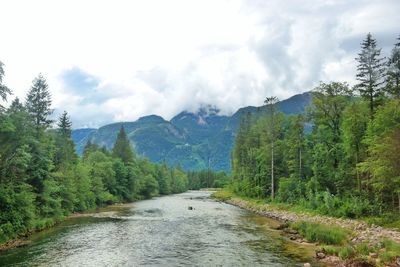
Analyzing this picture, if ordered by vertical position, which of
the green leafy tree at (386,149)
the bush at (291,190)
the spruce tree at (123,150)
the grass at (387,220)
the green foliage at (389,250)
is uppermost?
the spruce tree at (123,150)

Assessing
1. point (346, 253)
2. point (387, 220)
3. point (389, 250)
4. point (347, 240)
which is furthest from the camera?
point (387, 220)

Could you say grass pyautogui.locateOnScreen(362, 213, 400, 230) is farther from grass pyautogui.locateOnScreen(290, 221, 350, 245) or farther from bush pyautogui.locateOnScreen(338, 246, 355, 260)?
bush pyautogui.locateOnScreen(338, 246, 355, 260)

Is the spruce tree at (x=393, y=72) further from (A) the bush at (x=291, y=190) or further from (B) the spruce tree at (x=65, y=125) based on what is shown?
(B) the spruce tree at (x=65, y=125)

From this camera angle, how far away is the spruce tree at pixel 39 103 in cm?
6062

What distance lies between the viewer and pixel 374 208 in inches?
1777

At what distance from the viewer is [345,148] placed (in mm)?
53656

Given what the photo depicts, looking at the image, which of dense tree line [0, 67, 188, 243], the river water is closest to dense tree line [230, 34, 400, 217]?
the river water

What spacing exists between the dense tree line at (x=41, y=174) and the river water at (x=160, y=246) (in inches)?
130

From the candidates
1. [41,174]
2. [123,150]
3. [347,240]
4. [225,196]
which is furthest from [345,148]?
[123,150]

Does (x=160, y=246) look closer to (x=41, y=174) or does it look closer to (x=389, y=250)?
(x=389, y=250)

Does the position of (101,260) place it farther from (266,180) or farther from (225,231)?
(266,180)

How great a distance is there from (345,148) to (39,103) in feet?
153

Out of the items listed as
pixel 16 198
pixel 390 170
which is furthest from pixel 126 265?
pixel 390 170

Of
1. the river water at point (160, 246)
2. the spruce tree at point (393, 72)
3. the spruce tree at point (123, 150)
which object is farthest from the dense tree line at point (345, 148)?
the spruce tree at point (123, 150)
